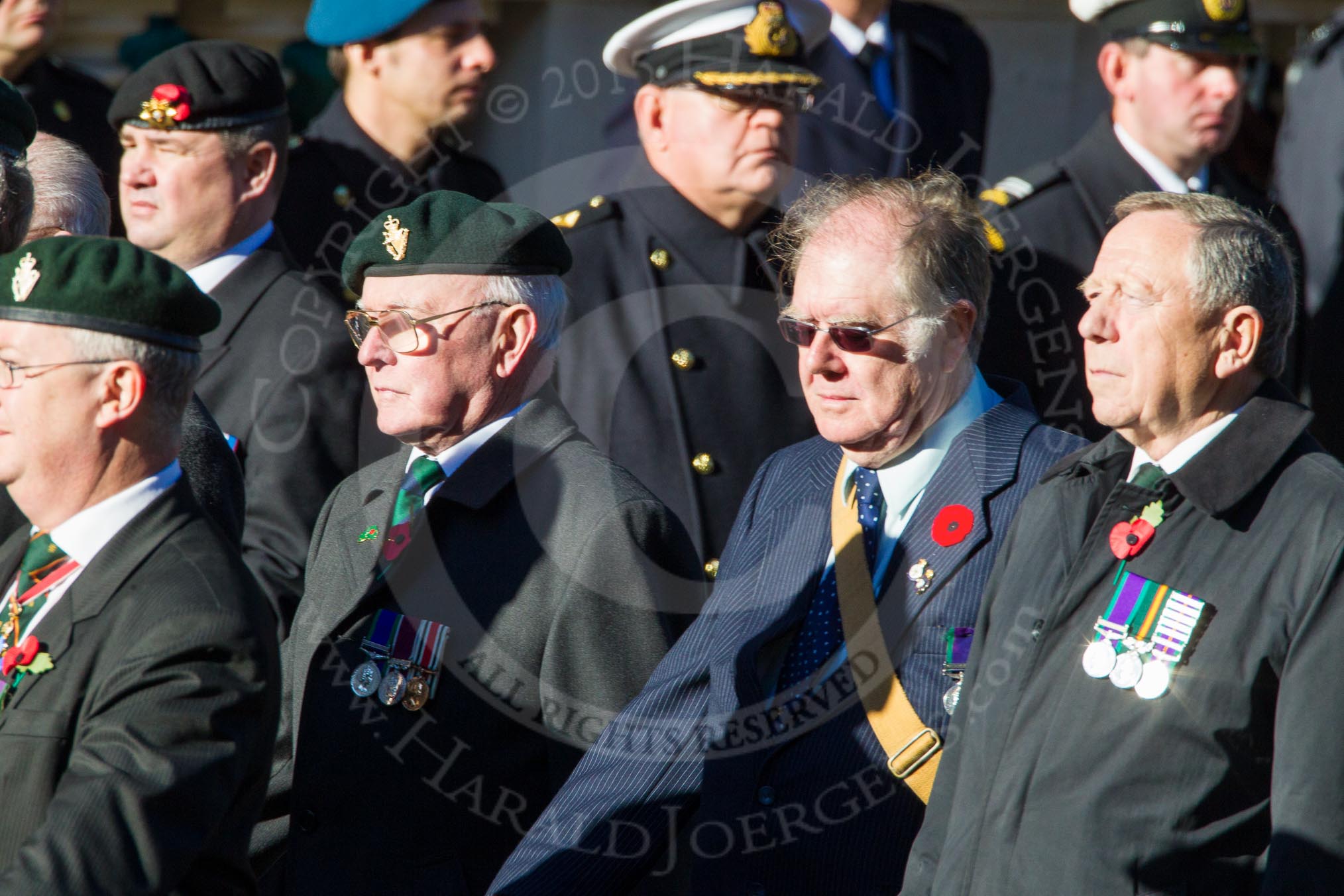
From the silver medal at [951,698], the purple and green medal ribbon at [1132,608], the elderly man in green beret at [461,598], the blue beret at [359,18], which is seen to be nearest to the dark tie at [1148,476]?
the purple and green medal ribbon at [1132,608]

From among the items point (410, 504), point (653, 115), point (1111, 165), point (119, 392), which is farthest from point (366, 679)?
point (1111, 165)

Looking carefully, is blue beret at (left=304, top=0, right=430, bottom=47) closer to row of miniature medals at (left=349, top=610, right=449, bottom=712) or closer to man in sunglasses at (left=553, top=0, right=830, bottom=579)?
man in sunglasses at (left=553, top=0, right=830, bottom=579)

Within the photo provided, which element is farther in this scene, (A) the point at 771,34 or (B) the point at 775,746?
(A) the point at 771,34

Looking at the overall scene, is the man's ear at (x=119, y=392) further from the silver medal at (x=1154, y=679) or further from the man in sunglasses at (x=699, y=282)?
the man in sunglasses at (x=699, y=282)

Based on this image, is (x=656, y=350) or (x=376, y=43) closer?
(x=656, y=350)

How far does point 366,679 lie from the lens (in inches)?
144

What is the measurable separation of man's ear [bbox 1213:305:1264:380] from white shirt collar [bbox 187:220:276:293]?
2.77 m

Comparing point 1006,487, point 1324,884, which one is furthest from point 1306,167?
point 1324,884

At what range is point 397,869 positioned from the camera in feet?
11.8

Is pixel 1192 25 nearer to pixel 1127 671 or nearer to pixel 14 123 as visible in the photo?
pixel 1127 671

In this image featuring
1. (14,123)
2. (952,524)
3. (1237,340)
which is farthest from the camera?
(14,123)

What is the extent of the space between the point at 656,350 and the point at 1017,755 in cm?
199

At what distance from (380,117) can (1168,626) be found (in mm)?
3695

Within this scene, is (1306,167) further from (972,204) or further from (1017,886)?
(1017,886)
